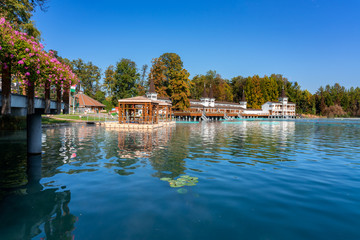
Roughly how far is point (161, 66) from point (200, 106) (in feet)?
56.4

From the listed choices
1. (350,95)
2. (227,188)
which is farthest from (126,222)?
(350,95)

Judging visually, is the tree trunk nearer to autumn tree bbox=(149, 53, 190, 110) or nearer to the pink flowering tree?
the pink flowering tree

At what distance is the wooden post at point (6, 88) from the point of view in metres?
7.75

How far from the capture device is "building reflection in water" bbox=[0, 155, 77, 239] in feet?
15.2

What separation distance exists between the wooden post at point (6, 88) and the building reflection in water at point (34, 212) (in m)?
2.43

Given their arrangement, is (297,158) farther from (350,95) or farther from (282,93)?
(350,95)

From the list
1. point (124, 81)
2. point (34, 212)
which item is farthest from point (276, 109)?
point (34, 212)

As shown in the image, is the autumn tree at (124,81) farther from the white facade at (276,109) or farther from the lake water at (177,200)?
the lake water at (177,200)

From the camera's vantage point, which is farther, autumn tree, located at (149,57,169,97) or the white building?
the white building

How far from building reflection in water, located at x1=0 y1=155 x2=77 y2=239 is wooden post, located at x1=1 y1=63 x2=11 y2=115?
7.96 feet

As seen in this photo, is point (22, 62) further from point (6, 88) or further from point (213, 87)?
point (213, 87)

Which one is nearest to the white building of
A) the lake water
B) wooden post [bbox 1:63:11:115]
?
the lake water

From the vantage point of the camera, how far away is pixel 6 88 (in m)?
7.87

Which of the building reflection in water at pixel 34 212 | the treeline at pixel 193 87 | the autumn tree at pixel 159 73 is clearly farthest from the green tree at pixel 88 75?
the building reflection in water at pixel 34 212
